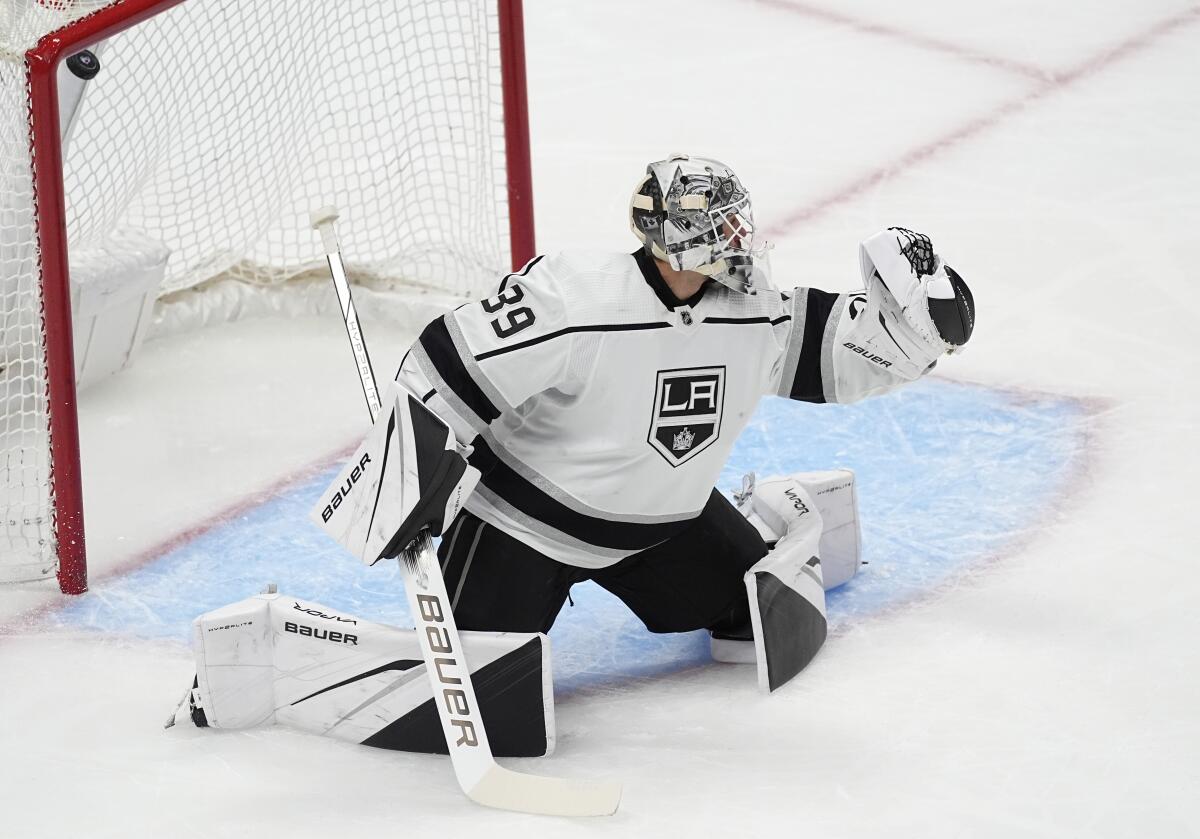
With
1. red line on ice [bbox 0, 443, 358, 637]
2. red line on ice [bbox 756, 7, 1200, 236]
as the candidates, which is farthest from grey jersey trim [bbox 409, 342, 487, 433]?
red line on ice [bbox 756, 7, 1200, 236]

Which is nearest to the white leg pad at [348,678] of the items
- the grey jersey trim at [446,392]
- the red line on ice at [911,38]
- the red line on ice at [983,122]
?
the grey jersey trim at [446,392]

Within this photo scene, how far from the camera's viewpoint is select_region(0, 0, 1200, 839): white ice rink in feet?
8.06

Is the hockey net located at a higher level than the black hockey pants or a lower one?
higher

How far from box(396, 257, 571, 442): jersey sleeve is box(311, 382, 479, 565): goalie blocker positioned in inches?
2.0

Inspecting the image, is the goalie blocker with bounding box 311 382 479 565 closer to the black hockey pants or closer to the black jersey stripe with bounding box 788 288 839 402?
the black hockey pants

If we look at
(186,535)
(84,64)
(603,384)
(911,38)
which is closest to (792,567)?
(603,384)

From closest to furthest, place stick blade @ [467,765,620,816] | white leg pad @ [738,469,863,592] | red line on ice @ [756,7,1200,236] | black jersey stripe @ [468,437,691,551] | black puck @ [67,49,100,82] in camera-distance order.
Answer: stick blade @ [467,765,620,816] → black jersey stripe @ [468,437,691,551] → white leg pad @ [738,469,863,592] → black puck @ [67,49,100,82] → red line on ice @ [756,7,1200,236]

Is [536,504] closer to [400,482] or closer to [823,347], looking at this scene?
[400,482]

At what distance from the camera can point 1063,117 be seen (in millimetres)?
5289

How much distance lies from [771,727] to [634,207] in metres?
0.77

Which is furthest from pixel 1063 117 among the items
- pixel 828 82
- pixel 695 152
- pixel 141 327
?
pixel 141 327

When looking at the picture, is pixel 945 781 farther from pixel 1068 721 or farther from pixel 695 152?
pixel 695 152

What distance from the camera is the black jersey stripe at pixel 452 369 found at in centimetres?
253

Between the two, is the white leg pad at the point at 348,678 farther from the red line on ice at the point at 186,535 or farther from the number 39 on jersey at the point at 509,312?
the red line on ice at the point at 186,535
